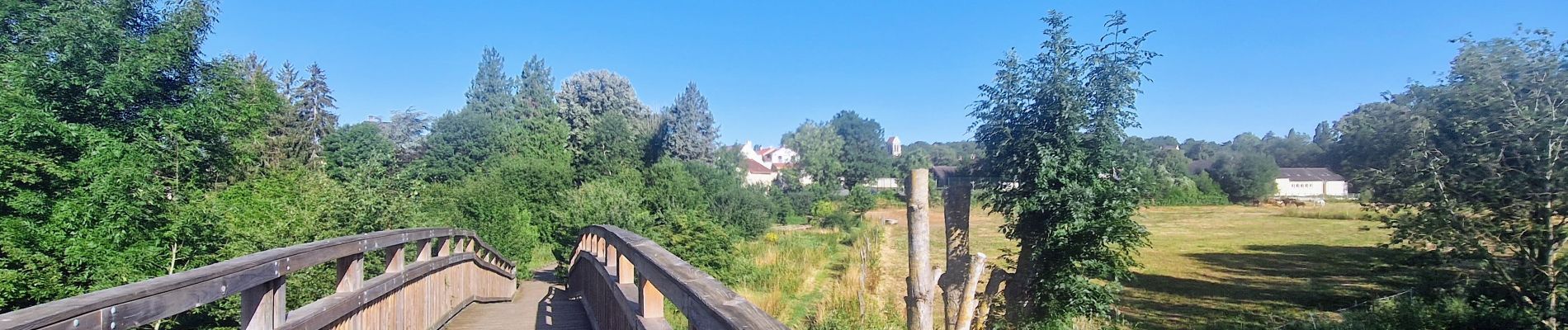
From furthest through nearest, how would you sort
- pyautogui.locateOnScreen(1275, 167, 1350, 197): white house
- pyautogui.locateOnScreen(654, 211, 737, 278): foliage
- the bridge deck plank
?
pyautogui.locateOnScreen(1275, 167, 1350, 197): white house
pyautogui.locateOnScreen(654, 211, 737, 278): foliage
the bridge deck plank

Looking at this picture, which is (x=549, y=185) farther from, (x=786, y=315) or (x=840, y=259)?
(x=786, y=315)

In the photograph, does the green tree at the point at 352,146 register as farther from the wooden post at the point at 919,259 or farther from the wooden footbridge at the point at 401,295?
the wooden post at the point at 919,259

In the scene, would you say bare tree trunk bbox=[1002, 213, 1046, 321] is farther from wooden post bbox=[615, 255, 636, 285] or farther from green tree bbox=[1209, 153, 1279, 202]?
green tree bbox=[1209, 153, 1279, 202]

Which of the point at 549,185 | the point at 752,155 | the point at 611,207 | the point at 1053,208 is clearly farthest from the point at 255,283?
the point at 752,155

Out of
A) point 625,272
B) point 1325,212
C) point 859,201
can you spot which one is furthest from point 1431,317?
point 859,201

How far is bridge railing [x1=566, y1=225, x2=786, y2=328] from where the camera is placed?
1669mm

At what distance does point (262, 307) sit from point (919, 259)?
5754mm

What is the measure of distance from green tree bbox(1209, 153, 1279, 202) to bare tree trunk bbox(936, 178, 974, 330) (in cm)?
5423

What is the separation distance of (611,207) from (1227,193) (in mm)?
49711

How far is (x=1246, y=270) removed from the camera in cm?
1847

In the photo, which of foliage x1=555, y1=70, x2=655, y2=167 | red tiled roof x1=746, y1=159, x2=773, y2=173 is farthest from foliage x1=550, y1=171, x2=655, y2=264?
red tiled roof x1=746, y1=159, x2=773, y2=173

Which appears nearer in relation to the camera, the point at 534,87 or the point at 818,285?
the point at 818,285

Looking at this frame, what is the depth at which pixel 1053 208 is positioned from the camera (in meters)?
8.40

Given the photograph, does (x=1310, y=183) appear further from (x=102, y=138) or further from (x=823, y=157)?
(x=102, y=138)
